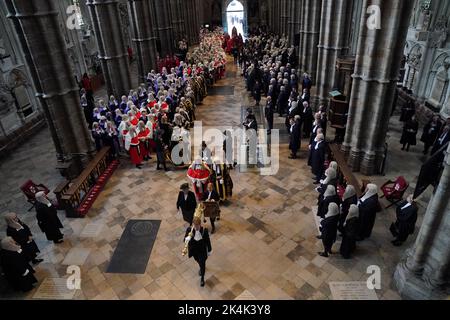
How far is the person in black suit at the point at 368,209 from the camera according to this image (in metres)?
6.95

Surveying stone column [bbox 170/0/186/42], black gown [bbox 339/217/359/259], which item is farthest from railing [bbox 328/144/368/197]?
stone column [bbox 170/0/186/42]

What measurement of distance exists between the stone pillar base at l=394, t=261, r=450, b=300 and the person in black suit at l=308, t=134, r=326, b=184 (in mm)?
3835

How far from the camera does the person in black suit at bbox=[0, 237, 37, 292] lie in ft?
20.8

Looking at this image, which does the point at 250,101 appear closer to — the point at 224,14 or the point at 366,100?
the point at 366,100

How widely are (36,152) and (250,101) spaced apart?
10.6 metres

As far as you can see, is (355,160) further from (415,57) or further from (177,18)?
(177,18)

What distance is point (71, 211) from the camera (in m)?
8.87

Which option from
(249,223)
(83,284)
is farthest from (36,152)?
(249,223)

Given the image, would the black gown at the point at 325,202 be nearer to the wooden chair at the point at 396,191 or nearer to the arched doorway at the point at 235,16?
the wooden chair at the point at 396,191

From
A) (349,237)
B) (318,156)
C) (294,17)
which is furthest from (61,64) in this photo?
(294,17)

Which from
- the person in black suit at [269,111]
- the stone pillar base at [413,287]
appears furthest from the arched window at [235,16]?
the stone pillar base at [413,287]

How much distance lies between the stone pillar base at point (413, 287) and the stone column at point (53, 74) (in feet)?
32.2
